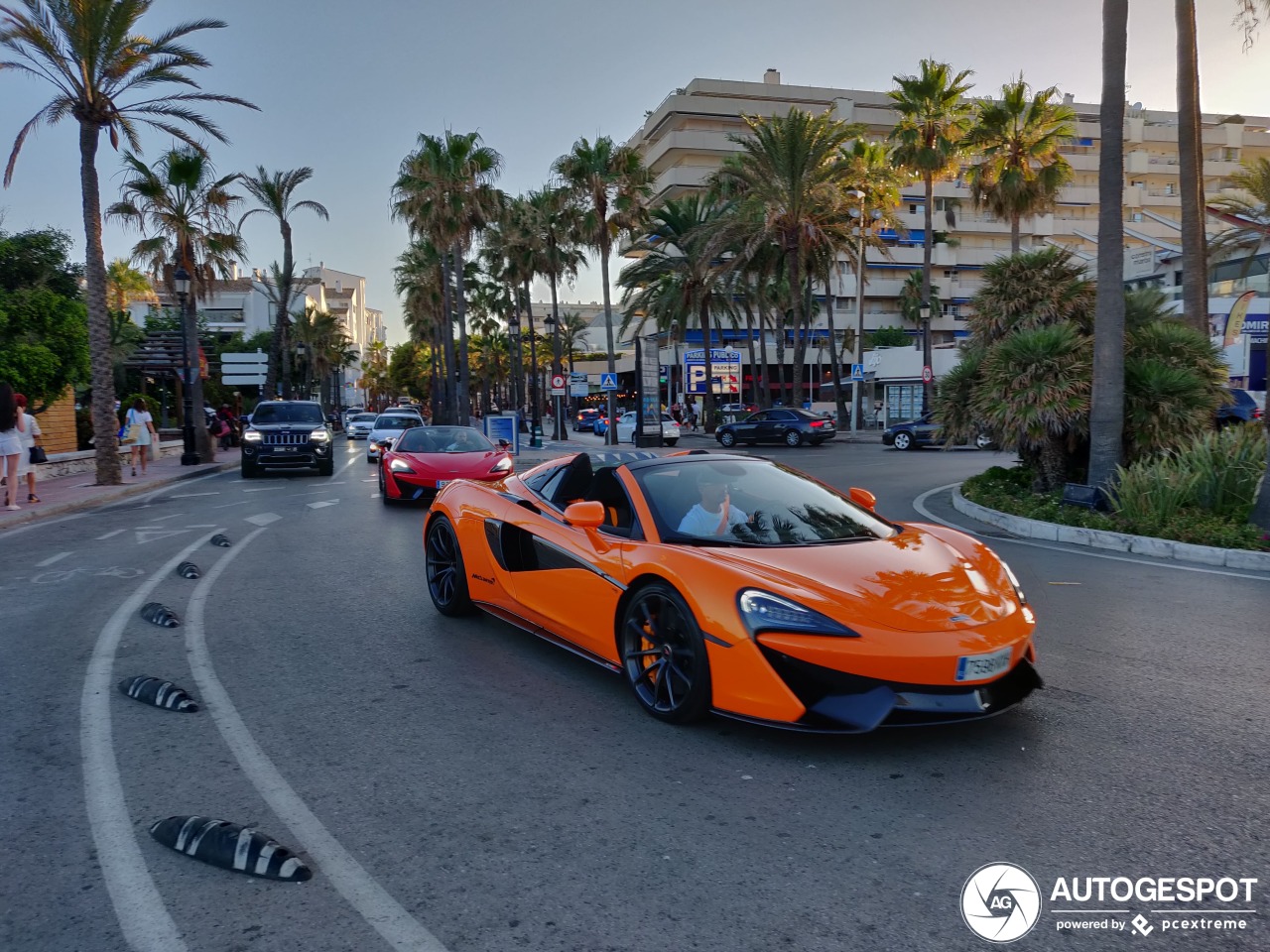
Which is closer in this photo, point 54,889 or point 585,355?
point 54,889

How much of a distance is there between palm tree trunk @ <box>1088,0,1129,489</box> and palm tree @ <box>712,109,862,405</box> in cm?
2360

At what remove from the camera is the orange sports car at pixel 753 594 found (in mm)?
4055

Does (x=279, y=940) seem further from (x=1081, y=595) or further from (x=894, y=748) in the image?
(x=1081, y=595)

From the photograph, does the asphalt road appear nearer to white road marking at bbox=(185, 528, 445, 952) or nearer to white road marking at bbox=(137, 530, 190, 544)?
white road marking at bbox=(185, 528, 445, 952)

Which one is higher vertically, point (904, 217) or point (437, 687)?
point (904, 217)

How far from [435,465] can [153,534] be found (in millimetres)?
3987

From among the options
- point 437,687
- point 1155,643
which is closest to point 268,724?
point 437,687

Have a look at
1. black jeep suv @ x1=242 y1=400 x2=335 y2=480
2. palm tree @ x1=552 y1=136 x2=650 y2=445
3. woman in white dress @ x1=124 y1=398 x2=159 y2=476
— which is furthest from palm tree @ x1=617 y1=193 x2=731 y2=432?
woman in white dress @ x1=124 y1=398 x2=159 y2=476

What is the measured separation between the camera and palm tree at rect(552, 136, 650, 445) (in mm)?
41156

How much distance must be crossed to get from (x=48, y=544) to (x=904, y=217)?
71831 millimetres

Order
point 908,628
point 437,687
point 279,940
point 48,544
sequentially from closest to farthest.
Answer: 1. point 279,940
2. point 908,628
3. point 437,687
4. point 48,544

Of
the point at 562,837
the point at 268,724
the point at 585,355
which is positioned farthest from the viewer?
the point at 585,355

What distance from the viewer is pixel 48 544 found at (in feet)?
38.9

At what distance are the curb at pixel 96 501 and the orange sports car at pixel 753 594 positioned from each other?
11.0 metres
